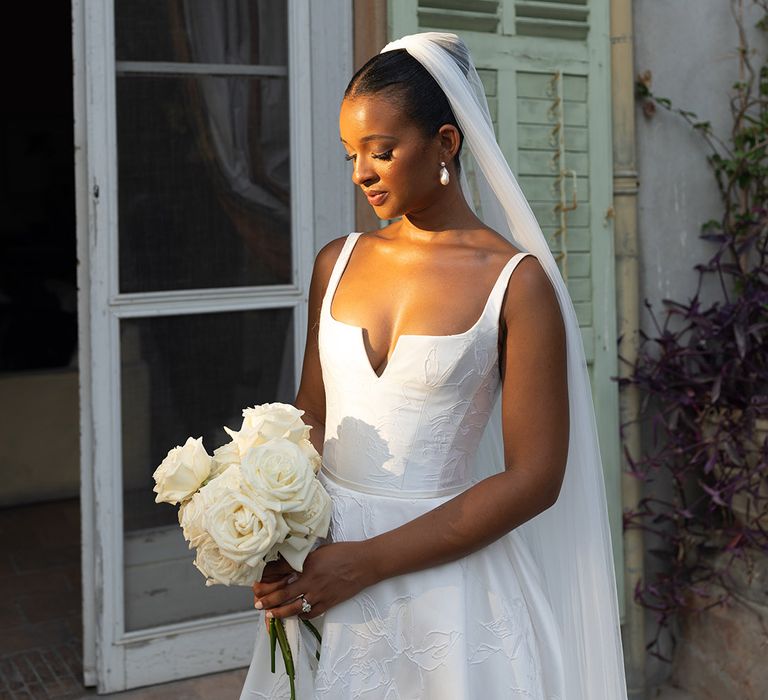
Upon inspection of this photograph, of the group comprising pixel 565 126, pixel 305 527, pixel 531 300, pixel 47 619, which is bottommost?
pixel 47 619

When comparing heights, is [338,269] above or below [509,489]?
above

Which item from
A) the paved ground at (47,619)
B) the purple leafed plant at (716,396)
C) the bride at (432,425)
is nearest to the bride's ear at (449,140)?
the bride at (432,425)

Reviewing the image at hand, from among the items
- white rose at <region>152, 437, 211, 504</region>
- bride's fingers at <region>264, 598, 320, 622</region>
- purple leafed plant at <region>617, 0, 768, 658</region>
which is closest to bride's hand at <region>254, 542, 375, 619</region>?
bride's fingers at <region>264, 598, 320, 622</region>

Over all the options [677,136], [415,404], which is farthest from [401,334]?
[677,136]

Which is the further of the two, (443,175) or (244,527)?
(443,175)

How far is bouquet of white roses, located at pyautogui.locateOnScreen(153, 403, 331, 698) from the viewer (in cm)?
170

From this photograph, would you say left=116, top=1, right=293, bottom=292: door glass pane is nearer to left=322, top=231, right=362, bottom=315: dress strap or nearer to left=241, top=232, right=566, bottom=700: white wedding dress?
left=322, top=231, right=362, bottom=315: dress strap

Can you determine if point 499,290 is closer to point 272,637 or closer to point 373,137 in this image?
point 373,137

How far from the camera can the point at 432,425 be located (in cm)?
196

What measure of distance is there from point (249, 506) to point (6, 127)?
7512 mm

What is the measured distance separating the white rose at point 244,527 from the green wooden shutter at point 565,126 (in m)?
2.19

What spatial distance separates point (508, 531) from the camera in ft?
6.23

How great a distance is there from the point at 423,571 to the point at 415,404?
283mm

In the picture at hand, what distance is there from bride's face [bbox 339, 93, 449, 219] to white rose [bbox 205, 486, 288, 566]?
1.82 feet
